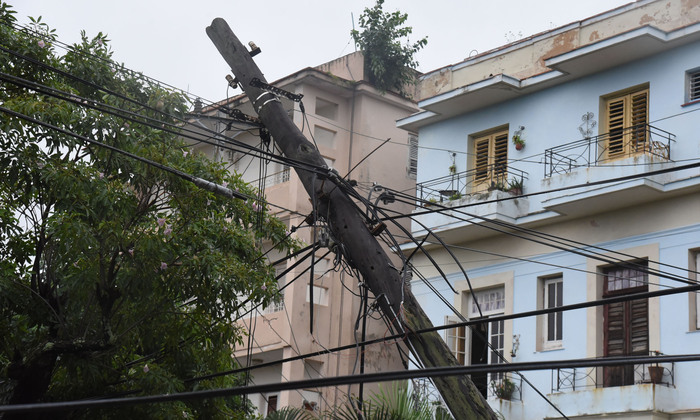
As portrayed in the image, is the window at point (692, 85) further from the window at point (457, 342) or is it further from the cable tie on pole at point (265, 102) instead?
the cable tie on pole at point (265, 102)

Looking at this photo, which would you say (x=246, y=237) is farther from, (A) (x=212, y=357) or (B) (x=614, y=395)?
(B) (x=614, y=395)

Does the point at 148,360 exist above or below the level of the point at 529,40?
below

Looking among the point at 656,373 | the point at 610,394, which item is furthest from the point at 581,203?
the point at 610,394

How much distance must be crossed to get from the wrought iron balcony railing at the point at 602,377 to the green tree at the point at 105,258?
24.7 feet

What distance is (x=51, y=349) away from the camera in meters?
13.6

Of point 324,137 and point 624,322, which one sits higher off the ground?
point 324,137

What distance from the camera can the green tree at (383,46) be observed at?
2950 cm

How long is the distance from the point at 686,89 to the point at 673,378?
5.56 meters

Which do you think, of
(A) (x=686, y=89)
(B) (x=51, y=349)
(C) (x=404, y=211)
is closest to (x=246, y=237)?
(B) (x=51, y=349)

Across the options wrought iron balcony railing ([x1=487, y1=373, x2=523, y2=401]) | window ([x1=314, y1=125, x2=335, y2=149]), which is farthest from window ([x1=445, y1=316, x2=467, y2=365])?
window ([x1=314, y1=125, x2=335, y2=149])

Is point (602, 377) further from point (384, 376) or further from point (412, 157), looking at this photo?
point (384, 376)

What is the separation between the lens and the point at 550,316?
21.9m

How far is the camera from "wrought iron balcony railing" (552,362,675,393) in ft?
62.4

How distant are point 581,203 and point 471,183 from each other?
12.4 ft
